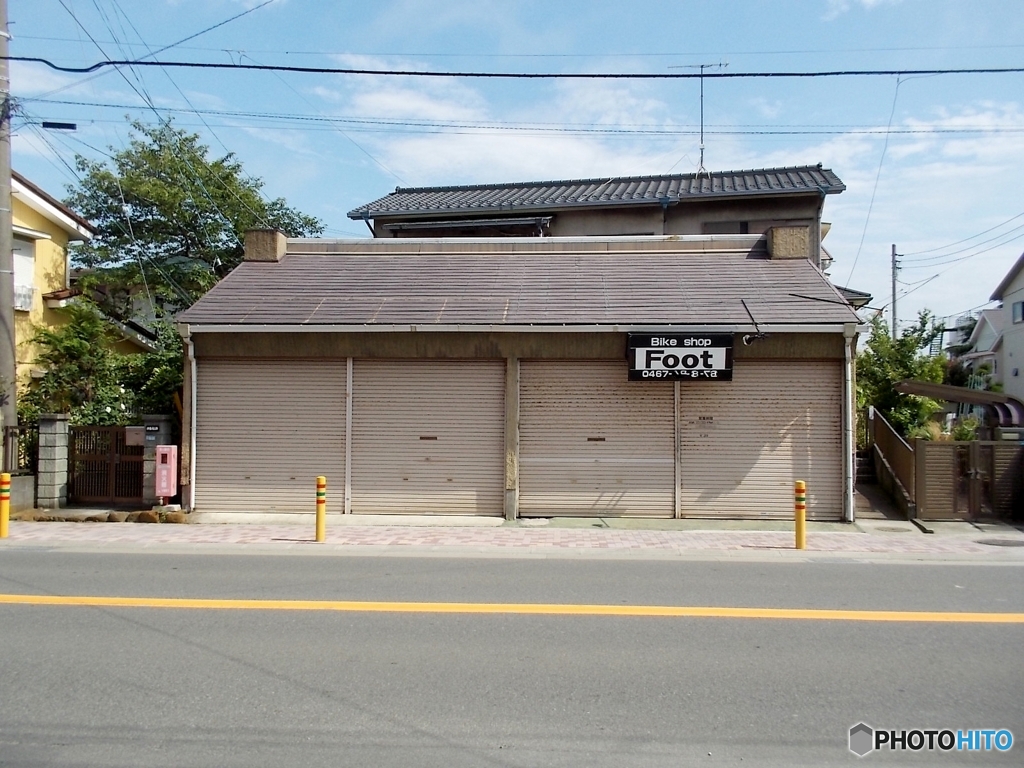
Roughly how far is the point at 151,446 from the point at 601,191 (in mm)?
14713

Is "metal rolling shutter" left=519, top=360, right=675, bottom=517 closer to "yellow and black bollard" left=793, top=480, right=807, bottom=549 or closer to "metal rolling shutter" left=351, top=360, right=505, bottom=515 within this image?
"metal rolling shutter" left=351, top=360, right=505, bottom=515

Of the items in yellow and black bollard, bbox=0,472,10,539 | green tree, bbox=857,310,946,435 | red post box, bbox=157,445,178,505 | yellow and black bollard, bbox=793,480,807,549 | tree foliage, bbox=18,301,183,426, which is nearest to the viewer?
yellow and black bollard, bbox=793,480,807,549

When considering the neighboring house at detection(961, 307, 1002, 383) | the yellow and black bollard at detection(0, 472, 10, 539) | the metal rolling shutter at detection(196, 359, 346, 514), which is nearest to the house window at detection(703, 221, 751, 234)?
the metal rolling shutter at detection(196, 359, 346, 514)

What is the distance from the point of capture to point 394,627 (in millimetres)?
7363

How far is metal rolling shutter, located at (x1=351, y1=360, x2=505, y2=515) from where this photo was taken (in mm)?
14945

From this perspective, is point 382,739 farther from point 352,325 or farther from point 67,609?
point 352,325

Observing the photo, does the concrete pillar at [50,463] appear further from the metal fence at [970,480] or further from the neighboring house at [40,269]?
the metal fence at [970,480]

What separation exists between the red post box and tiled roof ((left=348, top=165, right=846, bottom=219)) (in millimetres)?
11692

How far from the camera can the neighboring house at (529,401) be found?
573 inches

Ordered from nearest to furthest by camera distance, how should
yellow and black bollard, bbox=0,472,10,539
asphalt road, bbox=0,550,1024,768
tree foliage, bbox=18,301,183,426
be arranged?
1. asphalt road, bbox=0,550,1024,768
2. yellow and black bollard, bbox=0,472,10,539
3. tree foliage, bbox=18,301,183,426

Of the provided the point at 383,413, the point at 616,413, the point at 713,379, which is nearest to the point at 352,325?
the point at 383,413

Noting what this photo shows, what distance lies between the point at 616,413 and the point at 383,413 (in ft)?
14.2

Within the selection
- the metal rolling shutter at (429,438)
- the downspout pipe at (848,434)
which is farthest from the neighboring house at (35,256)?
the downspout pipe at (848,434)

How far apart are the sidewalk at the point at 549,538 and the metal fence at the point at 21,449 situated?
2.18 metres
